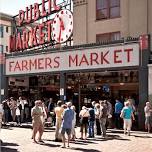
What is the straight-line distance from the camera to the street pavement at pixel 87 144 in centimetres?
1772

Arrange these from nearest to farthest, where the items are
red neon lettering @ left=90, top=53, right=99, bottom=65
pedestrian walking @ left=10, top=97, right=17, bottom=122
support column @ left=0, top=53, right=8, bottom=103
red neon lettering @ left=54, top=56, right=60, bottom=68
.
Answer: red neon lettering @ left=90, top=53, right=99, bottom=65 → red neon lettering @ left=54, top=56, right=60, bottom=68 → pedestrian walking @ left=10, top=97, right=17, bottom=122 → support column @ left=0, top=53, right=8, bottom=103

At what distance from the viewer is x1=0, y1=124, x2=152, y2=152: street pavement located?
17.7 m

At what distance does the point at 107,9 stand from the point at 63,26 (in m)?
3.74

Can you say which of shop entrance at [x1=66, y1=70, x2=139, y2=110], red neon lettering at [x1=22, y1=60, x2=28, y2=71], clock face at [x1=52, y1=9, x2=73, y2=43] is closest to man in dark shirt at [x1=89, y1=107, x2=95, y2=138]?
shop entrance at [x1=66, y1=70, x2=139, y2=110]

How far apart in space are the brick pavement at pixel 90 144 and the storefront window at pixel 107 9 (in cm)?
1126

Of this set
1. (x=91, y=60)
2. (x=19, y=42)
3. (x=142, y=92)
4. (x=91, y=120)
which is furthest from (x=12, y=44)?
(x=91, y=120)

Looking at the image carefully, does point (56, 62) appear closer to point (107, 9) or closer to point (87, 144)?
point (107, 9)

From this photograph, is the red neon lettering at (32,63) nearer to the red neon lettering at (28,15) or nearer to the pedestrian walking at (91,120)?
the red neon lettering at (28,15)

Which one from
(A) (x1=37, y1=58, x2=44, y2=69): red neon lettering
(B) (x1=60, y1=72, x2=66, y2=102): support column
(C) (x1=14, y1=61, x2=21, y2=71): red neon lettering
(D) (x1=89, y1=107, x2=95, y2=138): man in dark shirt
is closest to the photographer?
(D) (x1=89, y1=107, x2=95, y2=138): man in dark shirt

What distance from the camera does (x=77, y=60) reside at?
29172 millimetres

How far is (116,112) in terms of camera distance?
26172 millimetres

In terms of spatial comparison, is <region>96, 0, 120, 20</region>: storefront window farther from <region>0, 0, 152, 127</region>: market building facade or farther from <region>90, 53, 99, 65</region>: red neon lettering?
<region>90, 53, 99, 65</region>: red neon lettering

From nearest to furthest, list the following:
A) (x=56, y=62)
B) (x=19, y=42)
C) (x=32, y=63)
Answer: (x=56, y=62) < (x=32, y=63) < (x=19, y=42)

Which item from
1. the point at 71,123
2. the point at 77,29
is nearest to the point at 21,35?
the point at 77,29
